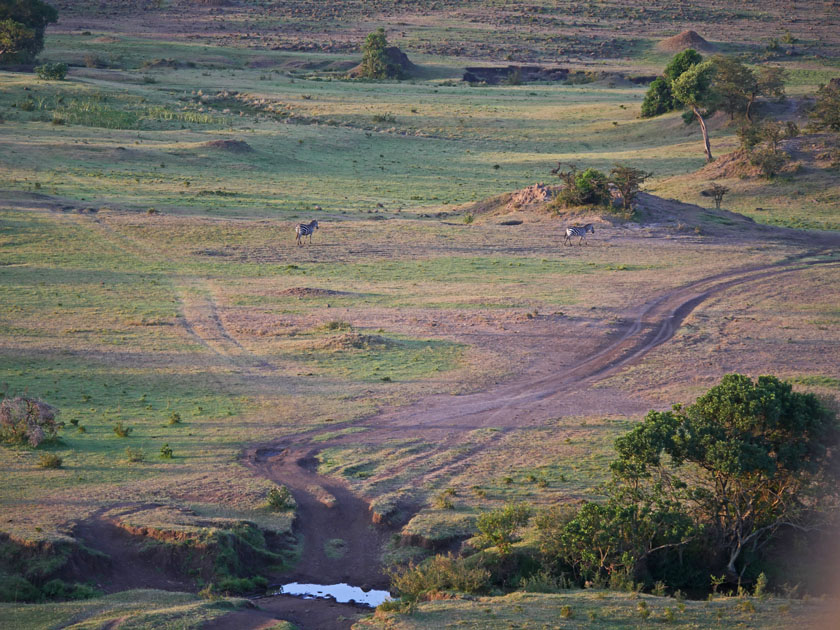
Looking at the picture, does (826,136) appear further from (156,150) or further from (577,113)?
(156,150)

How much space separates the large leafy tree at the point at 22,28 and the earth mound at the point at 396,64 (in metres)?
30.1

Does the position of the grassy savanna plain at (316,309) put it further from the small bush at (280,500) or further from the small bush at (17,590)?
the small bush at (17,590)

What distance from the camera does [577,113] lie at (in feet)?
247

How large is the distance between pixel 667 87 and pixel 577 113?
31.1 ft

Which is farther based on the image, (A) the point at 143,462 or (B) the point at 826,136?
(B) the point at 826,136

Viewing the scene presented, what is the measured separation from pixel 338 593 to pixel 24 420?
792 centimetres

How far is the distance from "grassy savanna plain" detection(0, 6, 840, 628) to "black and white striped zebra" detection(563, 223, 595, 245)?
2.85ft

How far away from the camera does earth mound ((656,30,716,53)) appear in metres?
106

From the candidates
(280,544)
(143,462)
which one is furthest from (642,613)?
(143,462)

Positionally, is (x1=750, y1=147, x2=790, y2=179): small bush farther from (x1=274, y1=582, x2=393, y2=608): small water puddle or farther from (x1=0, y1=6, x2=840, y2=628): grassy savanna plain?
(x1=274, y1=582, x2=393, y2=608): small water puddle

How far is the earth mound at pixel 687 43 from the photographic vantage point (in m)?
106

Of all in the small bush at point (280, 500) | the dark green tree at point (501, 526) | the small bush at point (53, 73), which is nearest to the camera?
the dark green tree at point (501, 526)

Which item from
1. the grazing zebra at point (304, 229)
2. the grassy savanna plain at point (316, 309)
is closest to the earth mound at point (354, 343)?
the grassy savanna plain at point (316, 309)

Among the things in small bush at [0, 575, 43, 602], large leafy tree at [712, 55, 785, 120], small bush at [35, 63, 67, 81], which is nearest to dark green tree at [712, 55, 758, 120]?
large leafy tree at [712, 55, 785, 120]
